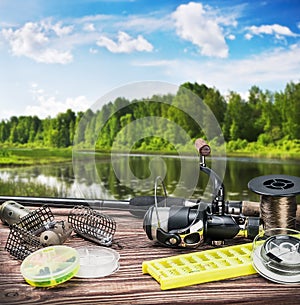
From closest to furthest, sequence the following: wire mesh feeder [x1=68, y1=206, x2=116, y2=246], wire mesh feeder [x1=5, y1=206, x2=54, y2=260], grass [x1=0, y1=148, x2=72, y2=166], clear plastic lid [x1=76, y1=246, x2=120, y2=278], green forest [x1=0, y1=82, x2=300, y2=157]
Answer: clear plastic lid [x1=76, y1=246, x2=120, y2=278] → wire mesh feeder [x1=5, y1=206, x2=54, y2=260] → wire mesh feeder [x1=68, y1=206, x2=116, y2=246] → green forest [x1=0, y1=82, x2=300, y2=157] → grass [x1=0, y1=148, x2=72, y2=166]

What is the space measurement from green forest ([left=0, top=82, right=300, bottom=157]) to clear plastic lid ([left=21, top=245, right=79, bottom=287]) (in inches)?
16.4

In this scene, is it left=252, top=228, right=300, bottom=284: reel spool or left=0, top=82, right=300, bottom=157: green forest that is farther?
left=0, top=82, right=300, bottom=157: green forest

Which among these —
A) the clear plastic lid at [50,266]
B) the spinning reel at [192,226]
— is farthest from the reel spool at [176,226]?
the clear plastic lid at [50,266]

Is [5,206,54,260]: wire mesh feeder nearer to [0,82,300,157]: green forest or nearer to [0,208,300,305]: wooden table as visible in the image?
[0,208,300,305]: wooden table

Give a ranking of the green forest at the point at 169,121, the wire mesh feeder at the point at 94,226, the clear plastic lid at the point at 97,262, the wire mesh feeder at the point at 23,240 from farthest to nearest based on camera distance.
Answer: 1. the green forest at the point at 169,121
2. the wire mesh feeder at the point at 94,226
3. the wire mesh feeder at the point at 23,240
4. the clear plastic lid at the point at 97,262

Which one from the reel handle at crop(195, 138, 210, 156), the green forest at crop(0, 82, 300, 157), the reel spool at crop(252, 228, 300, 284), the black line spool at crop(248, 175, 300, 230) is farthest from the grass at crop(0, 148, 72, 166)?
the reel spool at crop(252, 228, 300, 284)

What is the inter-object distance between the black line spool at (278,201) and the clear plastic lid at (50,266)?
0.49 m

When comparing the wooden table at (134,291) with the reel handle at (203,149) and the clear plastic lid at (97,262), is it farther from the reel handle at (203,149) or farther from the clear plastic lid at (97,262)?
the reel handle at (203,149)

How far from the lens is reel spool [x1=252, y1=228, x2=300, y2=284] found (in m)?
1.16

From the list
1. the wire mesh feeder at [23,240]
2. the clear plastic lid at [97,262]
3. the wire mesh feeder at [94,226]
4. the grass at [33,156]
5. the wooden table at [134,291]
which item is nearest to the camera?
the wooden table at [134,291]

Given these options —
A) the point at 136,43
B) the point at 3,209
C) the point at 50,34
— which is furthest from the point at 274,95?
the point at 3,209

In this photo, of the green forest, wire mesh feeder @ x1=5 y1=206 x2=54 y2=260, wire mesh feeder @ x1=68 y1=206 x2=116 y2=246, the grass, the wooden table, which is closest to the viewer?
the wooden table

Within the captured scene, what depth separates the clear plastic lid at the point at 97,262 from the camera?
1209mm

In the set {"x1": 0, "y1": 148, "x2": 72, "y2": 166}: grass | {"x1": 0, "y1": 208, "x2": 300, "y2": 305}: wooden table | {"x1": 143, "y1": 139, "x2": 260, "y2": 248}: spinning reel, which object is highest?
{"x1": 0, "y1": 148, "x2": 72, "y2": 166}: grass
